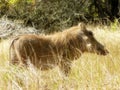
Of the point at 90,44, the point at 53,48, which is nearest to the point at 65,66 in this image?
the point at 53,48

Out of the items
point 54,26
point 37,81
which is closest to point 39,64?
point 37,81

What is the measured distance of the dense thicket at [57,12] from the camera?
1733 centimetres

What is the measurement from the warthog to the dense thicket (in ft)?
33.5

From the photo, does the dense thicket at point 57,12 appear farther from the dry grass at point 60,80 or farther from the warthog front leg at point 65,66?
the dry grass at point 60,80

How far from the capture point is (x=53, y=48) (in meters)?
6.00

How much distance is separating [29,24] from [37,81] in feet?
45.0

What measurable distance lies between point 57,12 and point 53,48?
1161cm

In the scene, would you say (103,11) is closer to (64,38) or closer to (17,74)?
(64,38)

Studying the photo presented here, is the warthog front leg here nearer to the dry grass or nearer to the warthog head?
the dry grass

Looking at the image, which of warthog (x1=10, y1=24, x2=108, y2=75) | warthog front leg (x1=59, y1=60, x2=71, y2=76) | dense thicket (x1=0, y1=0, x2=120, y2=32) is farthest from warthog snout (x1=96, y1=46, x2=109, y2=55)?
dense thicket (x1=0, y1=0, x2=120, y2=32)

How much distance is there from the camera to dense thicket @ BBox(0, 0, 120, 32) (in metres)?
17.3

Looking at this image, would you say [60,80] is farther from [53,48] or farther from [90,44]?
[90,44]

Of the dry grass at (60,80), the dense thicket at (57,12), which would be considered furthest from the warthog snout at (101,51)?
the dense thicket at (57,12)

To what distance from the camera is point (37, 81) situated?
4.14 meters
